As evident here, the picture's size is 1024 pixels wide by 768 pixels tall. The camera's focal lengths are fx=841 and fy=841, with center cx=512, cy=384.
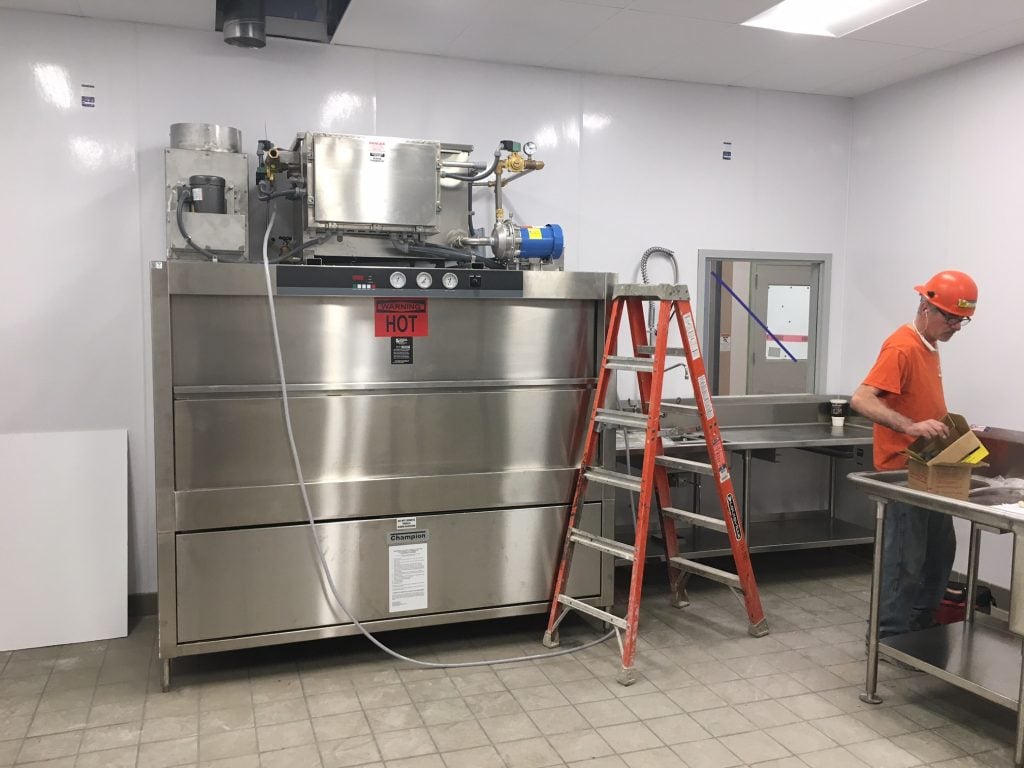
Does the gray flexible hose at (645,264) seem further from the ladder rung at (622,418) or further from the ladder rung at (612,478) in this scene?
the ladder rung at (612,478)

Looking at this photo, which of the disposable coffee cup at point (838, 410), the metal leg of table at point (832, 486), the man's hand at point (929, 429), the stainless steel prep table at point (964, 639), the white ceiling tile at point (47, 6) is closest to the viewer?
the stainless steel prep table at point (964, 639)

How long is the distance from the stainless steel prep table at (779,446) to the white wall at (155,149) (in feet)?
Answer: 3.11

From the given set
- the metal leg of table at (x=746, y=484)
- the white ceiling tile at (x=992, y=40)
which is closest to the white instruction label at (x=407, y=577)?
the metal leg of table at (x=746, y=484)

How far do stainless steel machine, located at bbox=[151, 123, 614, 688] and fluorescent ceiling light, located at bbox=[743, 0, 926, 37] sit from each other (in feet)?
4.54

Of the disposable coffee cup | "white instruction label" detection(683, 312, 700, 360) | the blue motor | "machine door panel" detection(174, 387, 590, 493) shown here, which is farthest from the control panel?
the disposable coffee cup

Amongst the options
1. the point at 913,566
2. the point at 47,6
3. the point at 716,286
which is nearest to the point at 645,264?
the point at 716,286

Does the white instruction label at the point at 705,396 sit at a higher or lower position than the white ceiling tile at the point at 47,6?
lower

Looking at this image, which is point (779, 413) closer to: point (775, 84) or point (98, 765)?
point (775, 84)

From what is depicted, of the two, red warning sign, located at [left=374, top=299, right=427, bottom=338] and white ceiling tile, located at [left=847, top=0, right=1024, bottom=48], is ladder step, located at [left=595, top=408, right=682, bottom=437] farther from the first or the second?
white ceiling tile, located at [left=847, top=0, right=1024, bottom=48]

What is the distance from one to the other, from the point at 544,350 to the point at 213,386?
140 cm

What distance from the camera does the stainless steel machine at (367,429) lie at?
3.28 meters

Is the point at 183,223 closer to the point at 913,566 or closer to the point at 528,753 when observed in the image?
the point at 528,753

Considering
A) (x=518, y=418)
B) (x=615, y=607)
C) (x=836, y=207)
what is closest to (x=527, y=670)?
(x=615, y=607)

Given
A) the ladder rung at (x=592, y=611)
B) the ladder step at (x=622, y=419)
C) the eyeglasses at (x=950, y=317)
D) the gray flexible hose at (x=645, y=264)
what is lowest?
the ladder rung at (x=592, y=611)
